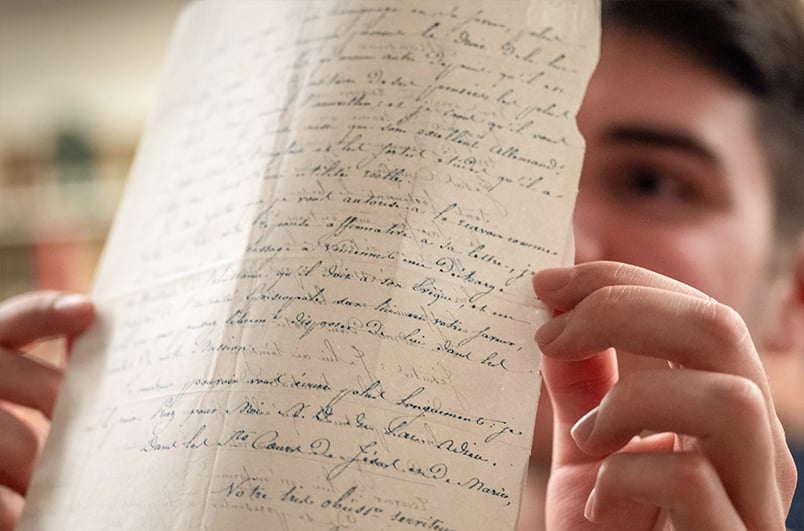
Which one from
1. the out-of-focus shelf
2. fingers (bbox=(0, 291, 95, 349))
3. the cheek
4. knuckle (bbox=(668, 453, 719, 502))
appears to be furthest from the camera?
the out-of-focus shelf

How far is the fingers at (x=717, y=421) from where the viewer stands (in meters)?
0.39

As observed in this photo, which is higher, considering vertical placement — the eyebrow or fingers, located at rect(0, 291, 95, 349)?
the eyebrow

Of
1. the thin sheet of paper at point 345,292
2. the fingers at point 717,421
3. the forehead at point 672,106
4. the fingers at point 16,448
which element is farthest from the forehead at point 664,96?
the fingers at point 16,448

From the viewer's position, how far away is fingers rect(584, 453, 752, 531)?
1.28 ft

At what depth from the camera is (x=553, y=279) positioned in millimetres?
426

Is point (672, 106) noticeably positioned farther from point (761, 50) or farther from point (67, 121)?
point (67, 121)

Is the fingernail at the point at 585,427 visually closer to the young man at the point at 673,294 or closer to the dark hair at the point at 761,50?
the young man at the point at 673,294

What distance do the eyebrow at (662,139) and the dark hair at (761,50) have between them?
93mm

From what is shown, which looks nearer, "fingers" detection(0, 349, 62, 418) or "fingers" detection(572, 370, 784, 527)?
"fingers" detection(572, 370, 784, 527)

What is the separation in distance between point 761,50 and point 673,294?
21.4 inches

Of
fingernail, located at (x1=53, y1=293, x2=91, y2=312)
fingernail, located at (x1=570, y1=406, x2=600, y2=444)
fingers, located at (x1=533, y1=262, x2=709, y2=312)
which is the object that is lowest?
fingernail, located at (x1=570, y1=406, x2=600, y2=444)

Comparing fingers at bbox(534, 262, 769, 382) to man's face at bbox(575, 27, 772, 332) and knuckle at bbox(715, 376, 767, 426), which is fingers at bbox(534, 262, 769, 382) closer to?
knuckle at bbox(715, 376, 767, 426)

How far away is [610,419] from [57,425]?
350mm

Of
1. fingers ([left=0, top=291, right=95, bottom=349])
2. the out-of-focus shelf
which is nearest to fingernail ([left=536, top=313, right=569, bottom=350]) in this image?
fingers ([left=0, top=291, right=95, bottom=349])
